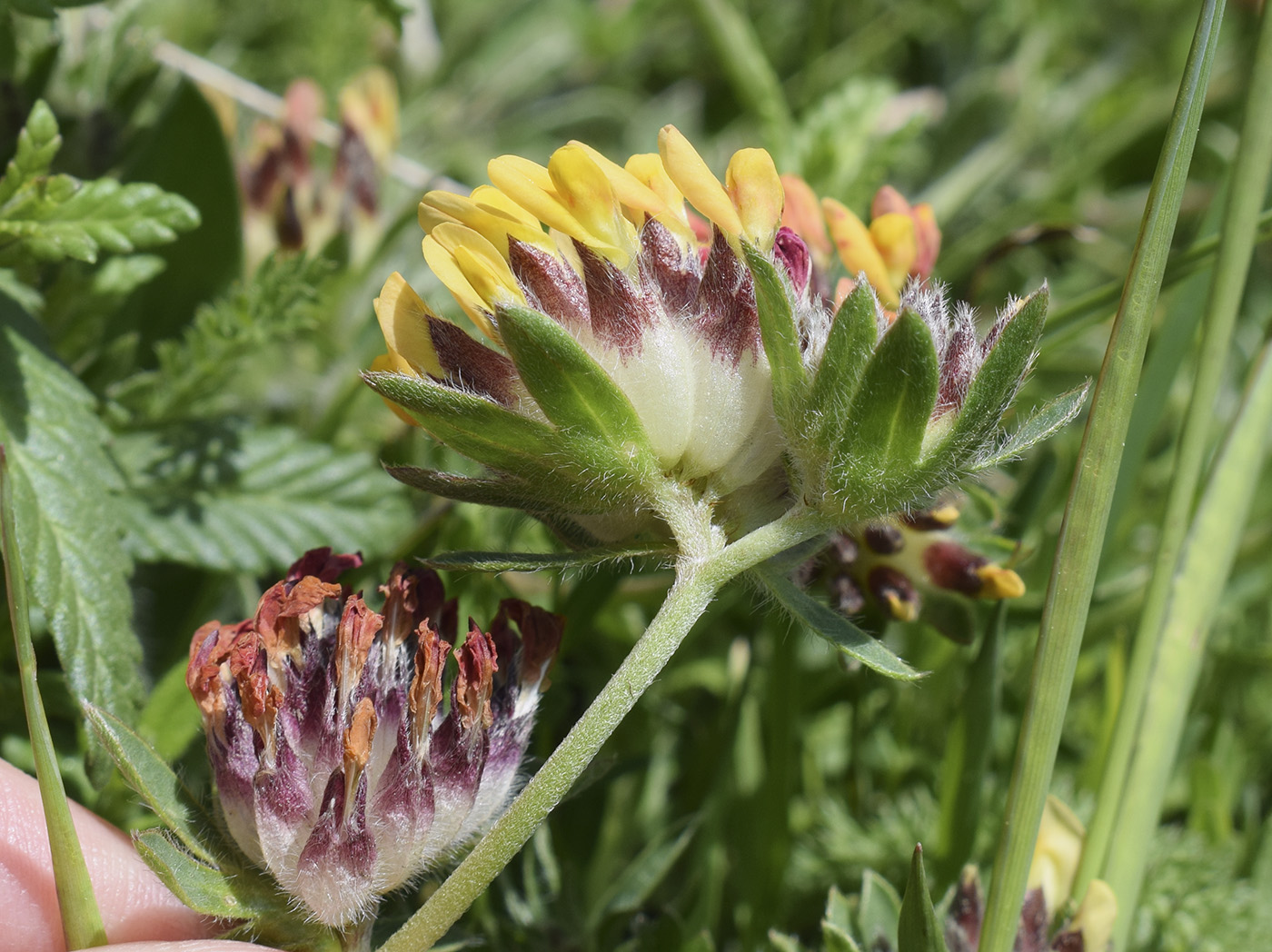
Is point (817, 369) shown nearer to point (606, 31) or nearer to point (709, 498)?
point (709, 498)

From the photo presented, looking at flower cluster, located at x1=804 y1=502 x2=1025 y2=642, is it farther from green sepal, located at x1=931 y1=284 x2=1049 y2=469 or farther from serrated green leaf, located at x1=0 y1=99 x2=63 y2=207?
serrated green leaf, located at x1=0 y1=99 x2=63 y2=207

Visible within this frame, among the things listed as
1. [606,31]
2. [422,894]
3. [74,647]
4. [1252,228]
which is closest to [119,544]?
[74,647]

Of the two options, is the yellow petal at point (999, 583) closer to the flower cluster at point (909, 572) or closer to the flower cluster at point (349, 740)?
the flower cluster at point (909, 572)

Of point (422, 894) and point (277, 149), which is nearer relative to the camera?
point (422, 894)

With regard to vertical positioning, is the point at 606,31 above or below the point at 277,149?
above

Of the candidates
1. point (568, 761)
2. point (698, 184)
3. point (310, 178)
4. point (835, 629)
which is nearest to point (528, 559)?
point (568, 761)

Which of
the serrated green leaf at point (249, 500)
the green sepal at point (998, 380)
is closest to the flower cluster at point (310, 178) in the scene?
the serrated green leaf at point (249, 500)

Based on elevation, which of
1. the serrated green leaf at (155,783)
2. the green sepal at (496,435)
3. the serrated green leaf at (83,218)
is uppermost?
the serrated green leaf at (83,218)
